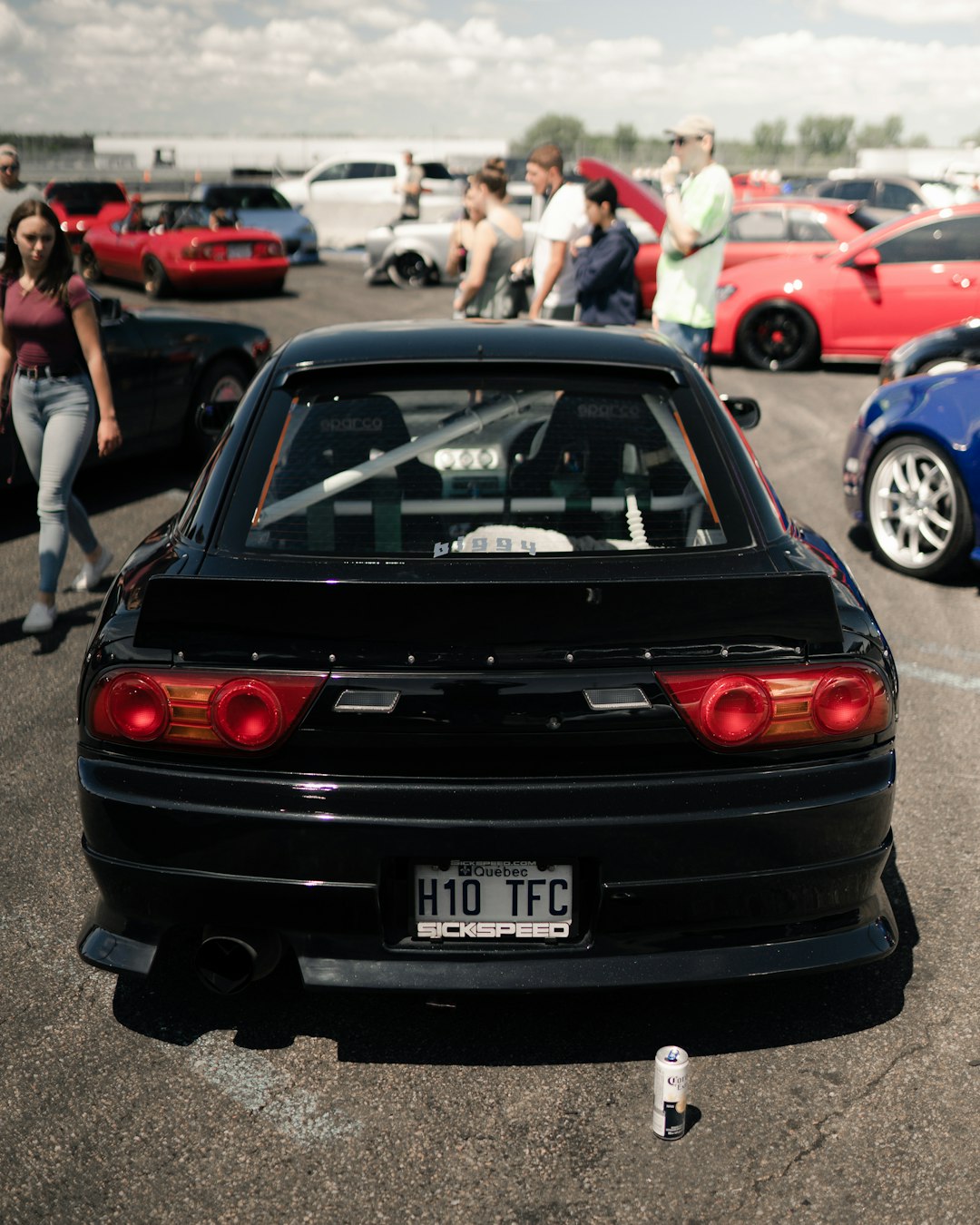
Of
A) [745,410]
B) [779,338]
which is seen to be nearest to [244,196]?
[779,338]

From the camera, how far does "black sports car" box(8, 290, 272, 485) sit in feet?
26.0

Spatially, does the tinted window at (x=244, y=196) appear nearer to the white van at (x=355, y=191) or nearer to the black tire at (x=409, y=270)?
the black tire at (x=409, y=270)

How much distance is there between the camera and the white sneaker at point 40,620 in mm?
5668

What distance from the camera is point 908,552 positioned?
21.9 ft

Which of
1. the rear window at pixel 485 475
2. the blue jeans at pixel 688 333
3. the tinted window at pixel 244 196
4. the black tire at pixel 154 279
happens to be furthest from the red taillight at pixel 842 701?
the tinted window at pixel 244 196

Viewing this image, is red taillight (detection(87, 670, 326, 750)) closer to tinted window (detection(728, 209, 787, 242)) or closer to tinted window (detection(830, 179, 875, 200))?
tinted window (detection(728, 209, 787, 242))

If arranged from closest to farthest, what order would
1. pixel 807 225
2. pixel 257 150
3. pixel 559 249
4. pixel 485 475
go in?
1. pixel 485 475
2. pixel 559 249
3. pixel 807 225
4. pixel 257 150

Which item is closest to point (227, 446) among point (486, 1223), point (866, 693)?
point (866, 693)

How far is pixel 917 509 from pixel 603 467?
149 inches

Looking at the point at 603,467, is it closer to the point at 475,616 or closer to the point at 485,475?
the point at 485,475

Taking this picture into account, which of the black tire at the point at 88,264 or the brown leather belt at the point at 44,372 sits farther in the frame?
the black tire at the point at 88,264

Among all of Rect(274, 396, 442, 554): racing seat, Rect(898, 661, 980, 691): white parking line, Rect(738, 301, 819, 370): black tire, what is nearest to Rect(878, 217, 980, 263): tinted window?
Rect(738, 301, 819, 370): black tire

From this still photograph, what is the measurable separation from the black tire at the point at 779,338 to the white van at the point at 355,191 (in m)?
15.3

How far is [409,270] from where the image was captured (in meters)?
20.0
